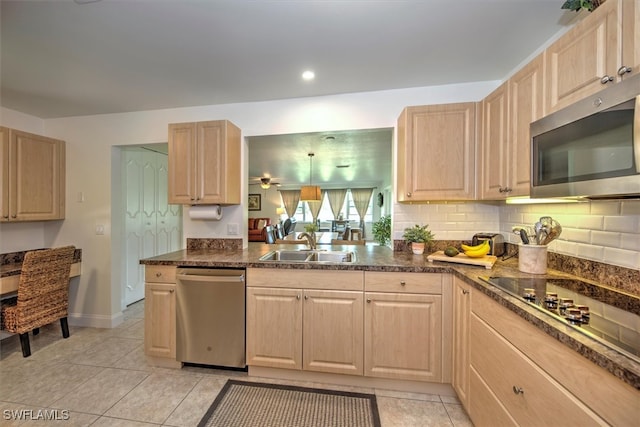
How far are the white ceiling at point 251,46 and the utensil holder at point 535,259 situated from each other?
1316 mm

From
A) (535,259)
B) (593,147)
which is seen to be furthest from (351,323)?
(593,147)

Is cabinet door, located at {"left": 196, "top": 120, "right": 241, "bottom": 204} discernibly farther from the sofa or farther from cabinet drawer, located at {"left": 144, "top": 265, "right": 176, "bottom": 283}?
the sofa

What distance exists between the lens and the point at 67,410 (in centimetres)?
161

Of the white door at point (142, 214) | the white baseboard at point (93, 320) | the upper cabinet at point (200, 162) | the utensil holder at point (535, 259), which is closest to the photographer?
the utensil holder at point (535, 259)

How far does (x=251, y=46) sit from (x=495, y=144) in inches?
68.6

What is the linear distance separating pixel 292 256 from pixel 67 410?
5.75ft

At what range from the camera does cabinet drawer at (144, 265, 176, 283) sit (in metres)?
1.97

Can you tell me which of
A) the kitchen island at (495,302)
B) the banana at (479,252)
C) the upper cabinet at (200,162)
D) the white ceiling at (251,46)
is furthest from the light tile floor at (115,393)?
the white ceiling at (251,46)

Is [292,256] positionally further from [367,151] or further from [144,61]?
[367,151]

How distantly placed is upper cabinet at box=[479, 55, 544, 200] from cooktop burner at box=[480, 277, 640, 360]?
0.52 metres

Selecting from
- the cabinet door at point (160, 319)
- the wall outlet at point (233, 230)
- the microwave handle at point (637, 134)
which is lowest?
the cabinet door at point (160, 319)

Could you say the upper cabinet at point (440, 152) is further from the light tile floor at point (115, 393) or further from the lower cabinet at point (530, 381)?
the light tile floor at point (115, 393)

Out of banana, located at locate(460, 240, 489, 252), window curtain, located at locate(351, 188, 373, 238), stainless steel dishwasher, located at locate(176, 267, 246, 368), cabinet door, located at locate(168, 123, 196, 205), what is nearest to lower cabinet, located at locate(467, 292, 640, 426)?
banana, located at locate(460, 240, 489, 252)

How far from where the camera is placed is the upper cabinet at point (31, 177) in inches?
94.1
